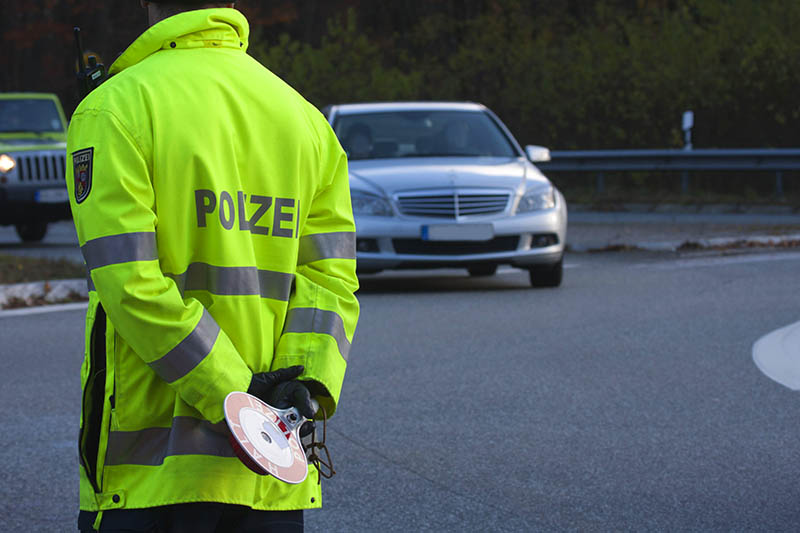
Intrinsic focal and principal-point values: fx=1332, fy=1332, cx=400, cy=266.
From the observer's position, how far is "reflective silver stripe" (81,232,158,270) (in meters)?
2.22

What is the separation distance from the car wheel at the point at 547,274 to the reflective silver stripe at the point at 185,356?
9.08m

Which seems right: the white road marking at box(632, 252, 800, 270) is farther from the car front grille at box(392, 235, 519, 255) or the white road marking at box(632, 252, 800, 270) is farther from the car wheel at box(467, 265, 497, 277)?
the car front grille at box(392, 235, 519, 255)

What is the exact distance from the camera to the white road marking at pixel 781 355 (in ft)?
23.5

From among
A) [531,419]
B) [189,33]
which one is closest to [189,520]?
[189,33]

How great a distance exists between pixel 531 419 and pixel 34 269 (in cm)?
696

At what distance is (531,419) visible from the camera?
614 centimetres

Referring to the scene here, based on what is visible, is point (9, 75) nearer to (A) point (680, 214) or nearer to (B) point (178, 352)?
(A) point (680, 214)

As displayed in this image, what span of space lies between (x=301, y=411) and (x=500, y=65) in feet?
79.1

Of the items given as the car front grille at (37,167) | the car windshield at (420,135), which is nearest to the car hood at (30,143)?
the car front grille at (37,167)

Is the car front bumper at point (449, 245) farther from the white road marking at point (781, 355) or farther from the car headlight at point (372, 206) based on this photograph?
the white road marking at point (781, 355)

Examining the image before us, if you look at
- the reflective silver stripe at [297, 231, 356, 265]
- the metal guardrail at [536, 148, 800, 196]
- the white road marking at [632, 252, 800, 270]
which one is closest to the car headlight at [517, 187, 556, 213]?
the white road marking at [632, 252, 800, 270]

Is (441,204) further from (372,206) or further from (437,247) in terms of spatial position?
(372,206)

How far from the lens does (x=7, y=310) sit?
411 inches

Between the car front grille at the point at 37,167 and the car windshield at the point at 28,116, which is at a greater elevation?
the car windshield at the point at 28,116
